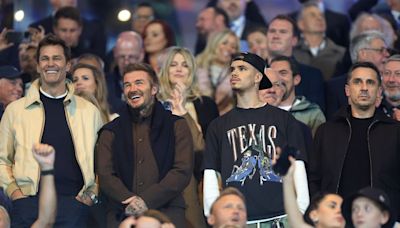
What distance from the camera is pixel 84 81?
46.6ft

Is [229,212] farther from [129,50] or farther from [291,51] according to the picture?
[129,50]

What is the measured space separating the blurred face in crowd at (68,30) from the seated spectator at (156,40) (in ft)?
2.36

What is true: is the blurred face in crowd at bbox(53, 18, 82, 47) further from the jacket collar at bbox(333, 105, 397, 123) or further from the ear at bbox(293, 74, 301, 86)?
the jacket collar at bbox(333, 105, 397, 123)

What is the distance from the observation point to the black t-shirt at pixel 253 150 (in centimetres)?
1245

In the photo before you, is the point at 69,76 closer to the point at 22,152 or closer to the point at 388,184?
the point at 22,152

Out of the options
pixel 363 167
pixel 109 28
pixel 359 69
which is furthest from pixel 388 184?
pixel 109 28

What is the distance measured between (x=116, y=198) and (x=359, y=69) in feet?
7.63

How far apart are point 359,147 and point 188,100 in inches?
78.5

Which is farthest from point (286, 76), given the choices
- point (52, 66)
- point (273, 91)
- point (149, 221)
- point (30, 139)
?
point (149, 221)

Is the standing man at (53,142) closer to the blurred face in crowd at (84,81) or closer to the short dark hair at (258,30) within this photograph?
the blurred face in crowd at (84,81)

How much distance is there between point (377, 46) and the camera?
15570 millimetres

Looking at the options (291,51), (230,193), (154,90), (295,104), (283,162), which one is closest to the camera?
(283,162)

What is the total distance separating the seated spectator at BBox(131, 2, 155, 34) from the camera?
694 inches

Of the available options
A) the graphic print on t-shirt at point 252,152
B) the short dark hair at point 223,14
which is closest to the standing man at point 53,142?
the graphic print on t-shirt at point 252,152
